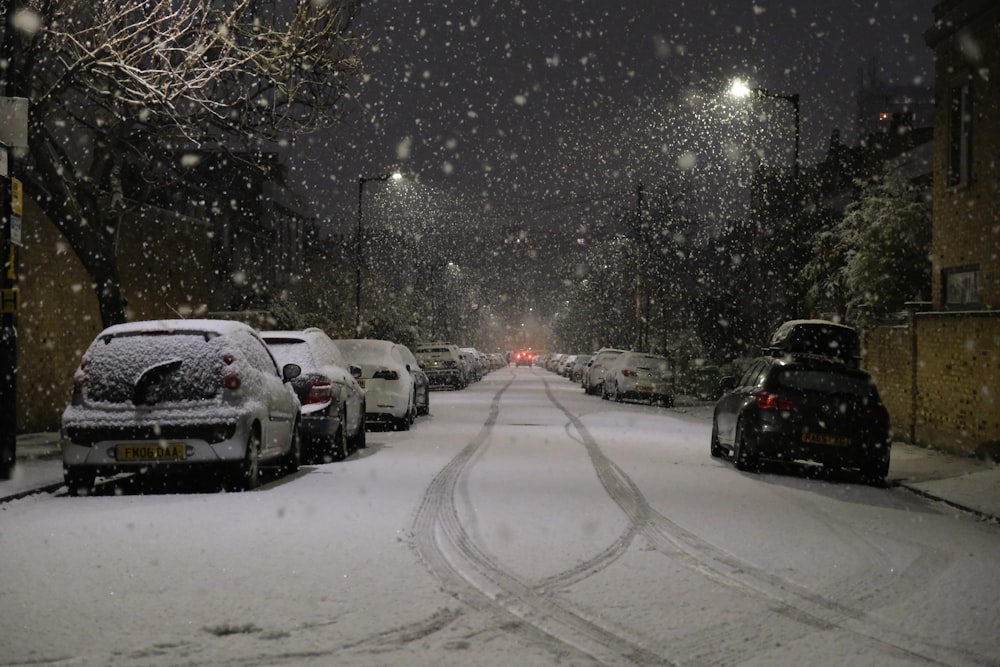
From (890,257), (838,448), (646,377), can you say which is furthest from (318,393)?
(646,377)

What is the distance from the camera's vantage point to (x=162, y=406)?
36.1 ft

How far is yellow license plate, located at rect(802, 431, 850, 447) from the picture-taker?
13938 millimetres

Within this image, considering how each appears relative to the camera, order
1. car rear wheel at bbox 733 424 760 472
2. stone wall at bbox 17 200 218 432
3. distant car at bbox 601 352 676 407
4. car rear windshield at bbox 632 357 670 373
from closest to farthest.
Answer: car rear wheel at bbox 733 424 760 472 < stone wall at bbox 17 200 218 432 < distant car at bbox 601 352 676 407 < car rear windshield at bbox 632 357 670 373

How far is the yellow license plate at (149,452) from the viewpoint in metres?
10.8

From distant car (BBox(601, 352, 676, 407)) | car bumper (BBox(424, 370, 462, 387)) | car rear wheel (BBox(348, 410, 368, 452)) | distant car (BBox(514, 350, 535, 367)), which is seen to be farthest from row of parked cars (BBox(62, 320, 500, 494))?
distant car (BBox(514, 350, 535, 367))

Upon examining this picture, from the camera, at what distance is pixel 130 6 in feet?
46.3

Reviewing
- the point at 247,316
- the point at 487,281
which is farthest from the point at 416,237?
the point at 247,316

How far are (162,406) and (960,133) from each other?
52.2 ft

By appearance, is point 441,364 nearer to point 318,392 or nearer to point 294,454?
point 318,392

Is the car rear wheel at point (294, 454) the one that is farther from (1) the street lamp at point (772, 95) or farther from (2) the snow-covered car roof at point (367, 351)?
(1) the street lamp at point (772, 95)

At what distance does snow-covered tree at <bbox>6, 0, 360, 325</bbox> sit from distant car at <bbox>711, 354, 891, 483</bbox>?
759 cm

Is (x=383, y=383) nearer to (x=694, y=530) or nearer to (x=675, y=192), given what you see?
(x=694, y=530)

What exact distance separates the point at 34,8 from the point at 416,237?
74.5m

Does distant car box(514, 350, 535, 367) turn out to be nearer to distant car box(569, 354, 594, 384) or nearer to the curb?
distant car box(569, 354, 594, 384)
